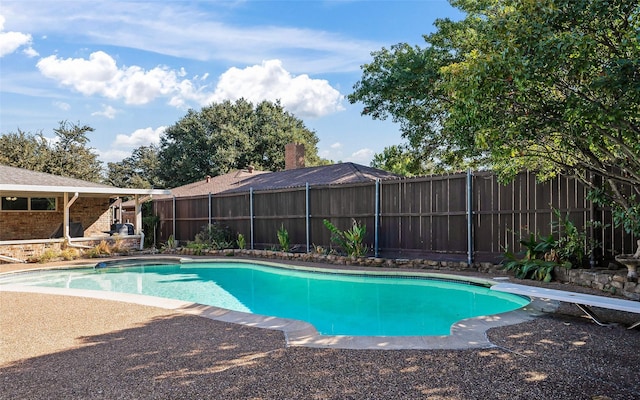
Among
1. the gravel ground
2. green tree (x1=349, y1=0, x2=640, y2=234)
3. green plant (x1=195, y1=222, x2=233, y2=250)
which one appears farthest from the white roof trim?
green tree (x1=349, y1=0, x2=640, y2=234)

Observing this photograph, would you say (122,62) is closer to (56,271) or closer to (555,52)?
(56,271)

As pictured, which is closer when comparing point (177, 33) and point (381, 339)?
point (381, 339)

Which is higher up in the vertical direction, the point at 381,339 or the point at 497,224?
the point at 497,224

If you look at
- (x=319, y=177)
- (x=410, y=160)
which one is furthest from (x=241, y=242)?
(x=410, y=160)

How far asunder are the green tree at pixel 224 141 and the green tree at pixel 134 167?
753 centimetres

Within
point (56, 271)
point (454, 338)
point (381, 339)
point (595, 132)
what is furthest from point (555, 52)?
point (56, 271)

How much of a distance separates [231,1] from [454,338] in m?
11.4

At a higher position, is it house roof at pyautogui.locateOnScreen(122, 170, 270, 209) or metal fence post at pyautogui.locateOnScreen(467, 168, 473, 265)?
house roof at pyautogui.locateOnScreen(122, 170, 270, 209)

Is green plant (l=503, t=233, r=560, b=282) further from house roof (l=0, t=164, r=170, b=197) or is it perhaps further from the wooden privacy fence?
house roof (l=0, t=164, r=170, b=197)

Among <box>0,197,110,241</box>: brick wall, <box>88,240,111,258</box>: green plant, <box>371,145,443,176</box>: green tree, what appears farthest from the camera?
<box>371,145,443,176</box>: green tree

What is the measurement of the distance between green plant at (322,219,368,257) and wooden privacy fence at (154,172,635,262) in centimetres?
25

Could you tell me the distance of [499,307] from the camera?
7188mm

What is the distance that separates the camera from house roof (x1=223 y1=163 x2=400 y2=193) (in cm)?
1555

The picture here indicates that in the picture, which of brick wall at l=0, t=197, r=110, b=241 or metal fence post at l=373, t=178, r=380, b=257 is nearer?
metal fence post at l=373, t=178, r=380, b=257
